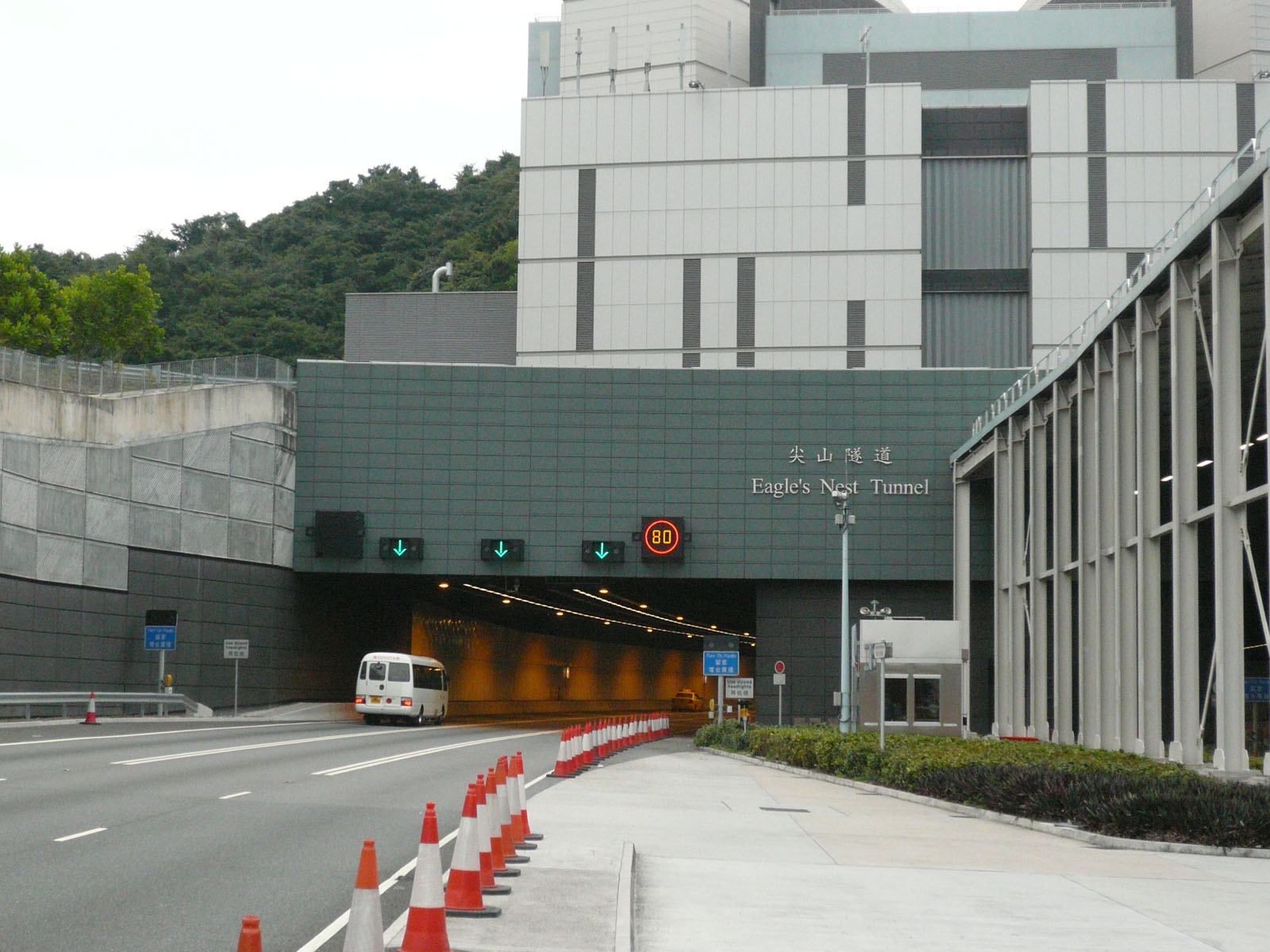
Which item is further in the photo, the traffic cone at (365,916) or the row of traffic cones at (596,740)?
the row of traffic cones at (596,740)

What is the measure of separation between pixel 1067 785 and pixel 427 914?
13.3 metres

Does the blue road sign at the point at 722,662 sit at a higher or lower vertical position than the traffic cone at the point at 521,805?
higher

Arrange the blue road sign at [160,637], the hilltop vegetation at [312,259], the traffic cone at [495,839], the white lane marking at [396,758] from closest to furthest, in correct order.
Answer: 1. the traffic cone at [495,839]
2. the white lane marking at [396,758]
3. the blue road sign at [160,637]
4. the hilltop vegetation at [312,259]

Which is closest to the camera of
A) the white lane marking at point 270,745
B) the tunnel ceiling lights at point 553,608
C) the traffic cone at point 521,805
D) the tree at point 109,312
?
the traffic cone at point 521,805

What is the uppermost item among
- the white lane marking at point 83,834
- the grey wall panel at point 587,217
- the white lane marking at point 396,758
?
the grey wall panel at point 587,217

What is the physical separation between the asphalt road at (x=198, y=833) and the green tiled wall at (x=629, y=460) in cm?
2512

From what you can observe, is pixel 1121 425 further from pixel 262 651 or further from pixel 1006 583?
pixel 262 651

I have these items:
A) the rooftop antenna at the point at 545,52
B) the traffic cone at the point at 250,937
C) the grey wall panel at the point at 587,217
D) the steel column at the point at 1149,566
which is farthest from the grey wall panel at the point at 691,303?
the traffic cone at the point at 250,937

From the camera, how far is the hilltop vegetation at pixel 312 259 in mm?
106125

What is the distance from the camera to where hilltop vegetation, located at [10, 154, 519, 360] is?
106125 millimetres

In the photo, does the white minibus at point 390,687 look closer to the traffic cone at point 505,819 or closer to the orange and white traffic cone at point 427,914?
the traffic cone at point 505,819

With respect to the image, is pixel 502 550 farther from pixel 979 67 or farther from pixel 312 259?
pixel 312 259

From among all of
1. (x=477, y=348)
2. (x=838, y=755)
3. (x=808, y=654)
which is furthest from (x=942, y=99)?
(x=838, y=755)

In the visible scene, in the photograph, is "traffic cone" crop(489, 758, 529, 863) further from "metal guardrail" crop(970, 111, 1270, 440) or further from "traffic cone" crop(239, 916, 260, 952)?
"metal guardrail" crop(970, 111, 1270, 440)
